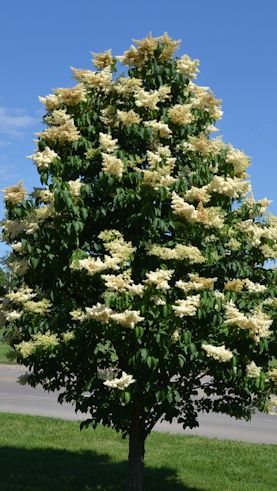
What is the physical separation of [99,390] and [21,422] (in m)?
9.64

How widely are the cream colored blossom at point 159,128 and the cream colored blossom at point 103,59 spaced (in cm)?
138

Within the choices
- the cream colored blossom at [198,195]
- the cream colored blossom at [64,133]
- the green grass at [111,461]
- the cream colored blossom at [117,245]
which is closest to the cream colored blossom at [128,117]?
the cream colored blossom at [64,133]

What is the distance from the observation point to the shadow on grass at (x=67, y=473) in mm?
11102

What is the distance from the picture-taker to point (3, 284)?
29.7ft

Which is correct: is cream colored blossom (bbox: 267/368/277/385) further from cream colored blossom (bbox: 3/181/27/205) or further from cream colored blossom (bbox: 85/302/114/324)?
cream colored blossom (bbox: 3/181/27/205)

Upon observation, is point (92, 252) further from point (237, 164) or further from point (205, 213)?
point (237, 164)

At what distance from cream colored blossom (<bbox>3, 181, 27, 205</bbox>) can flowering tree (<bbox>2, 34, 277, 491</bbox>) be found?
2cm

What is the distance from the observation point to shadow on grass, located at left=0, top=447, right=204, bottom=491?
1110 cm

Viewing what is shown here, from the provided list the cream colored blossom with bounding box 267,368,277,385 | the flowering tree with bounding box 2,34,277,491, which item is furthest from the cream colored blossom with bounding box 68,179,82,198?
the cream colored blossom with bounding box 267,368,277,385

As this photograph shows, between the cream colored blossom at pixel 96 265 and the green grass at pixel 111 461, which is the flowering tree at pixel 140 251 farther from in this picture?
the green grass at pixel 111 461

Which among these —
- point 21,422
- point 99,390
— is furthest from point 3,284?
point 21,422

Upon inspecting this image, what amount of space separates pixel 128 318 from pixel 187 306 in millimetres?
A: 742

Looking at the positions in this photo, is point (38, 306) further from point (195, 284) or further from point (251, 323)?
point (251, 323)

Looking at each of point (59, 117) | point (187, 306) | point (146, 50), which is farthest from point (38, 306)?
point (146, 50)
